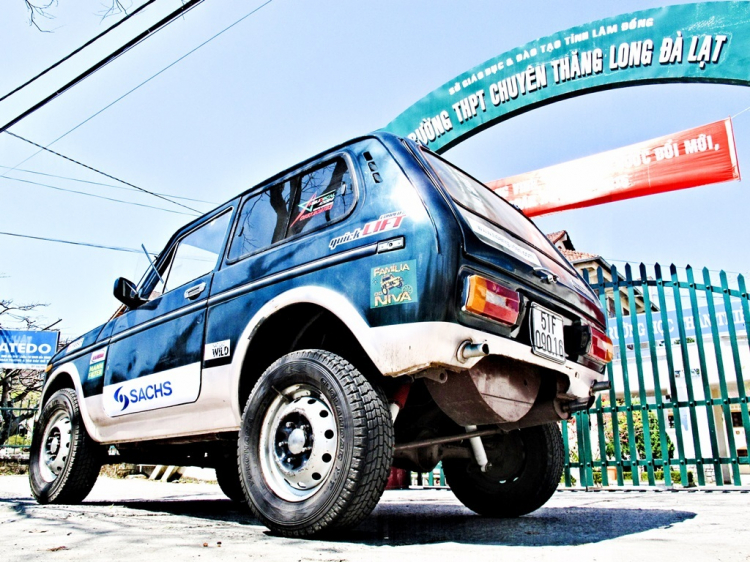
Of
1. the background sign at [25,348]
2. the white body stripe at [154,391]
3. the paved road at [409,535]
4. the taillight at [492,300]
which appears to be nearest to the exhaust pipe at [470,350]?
the taillight at [492,300]

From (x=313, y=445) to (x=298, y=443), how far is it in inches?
3.4

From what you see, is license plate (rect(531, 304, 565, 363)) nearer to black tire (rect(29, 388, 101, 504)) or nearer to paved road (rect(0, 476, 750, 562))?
paved road (rect(0, 476, 750, 562))

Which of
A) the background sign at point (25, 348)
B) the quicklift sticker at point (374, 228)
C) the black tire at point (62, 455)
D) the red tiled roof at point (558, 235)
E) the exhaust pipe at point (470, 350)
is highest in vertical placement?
the red tiled roof at point (558, 235)

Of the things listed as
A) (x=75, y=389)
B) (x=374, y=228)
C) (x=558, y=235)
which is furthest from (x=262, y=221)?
(x=558, y=235)

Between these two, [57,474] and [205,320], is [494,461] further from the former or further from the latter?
[57,474]

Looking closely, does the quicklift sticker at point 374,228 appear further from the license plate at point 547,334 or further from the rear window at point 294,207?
the license plate at point 547,334

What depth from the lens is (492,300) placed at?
7.98ft

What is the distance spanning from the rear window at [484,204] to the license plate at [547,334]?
54cm

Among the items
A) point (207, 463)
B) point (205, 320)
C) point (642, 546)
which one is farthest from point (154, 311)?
point (642, 546)

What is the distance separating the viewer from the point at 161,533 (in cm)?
276

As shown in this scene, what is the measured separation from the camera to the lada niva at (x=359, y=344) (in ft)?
7.71

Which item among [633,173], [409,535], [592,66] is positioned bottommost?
[409,535]

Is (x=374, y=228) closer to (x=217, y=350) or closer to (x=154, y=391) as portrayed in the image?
(x=217, y=350)

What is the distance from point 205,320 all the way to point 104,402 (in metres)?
1.37
